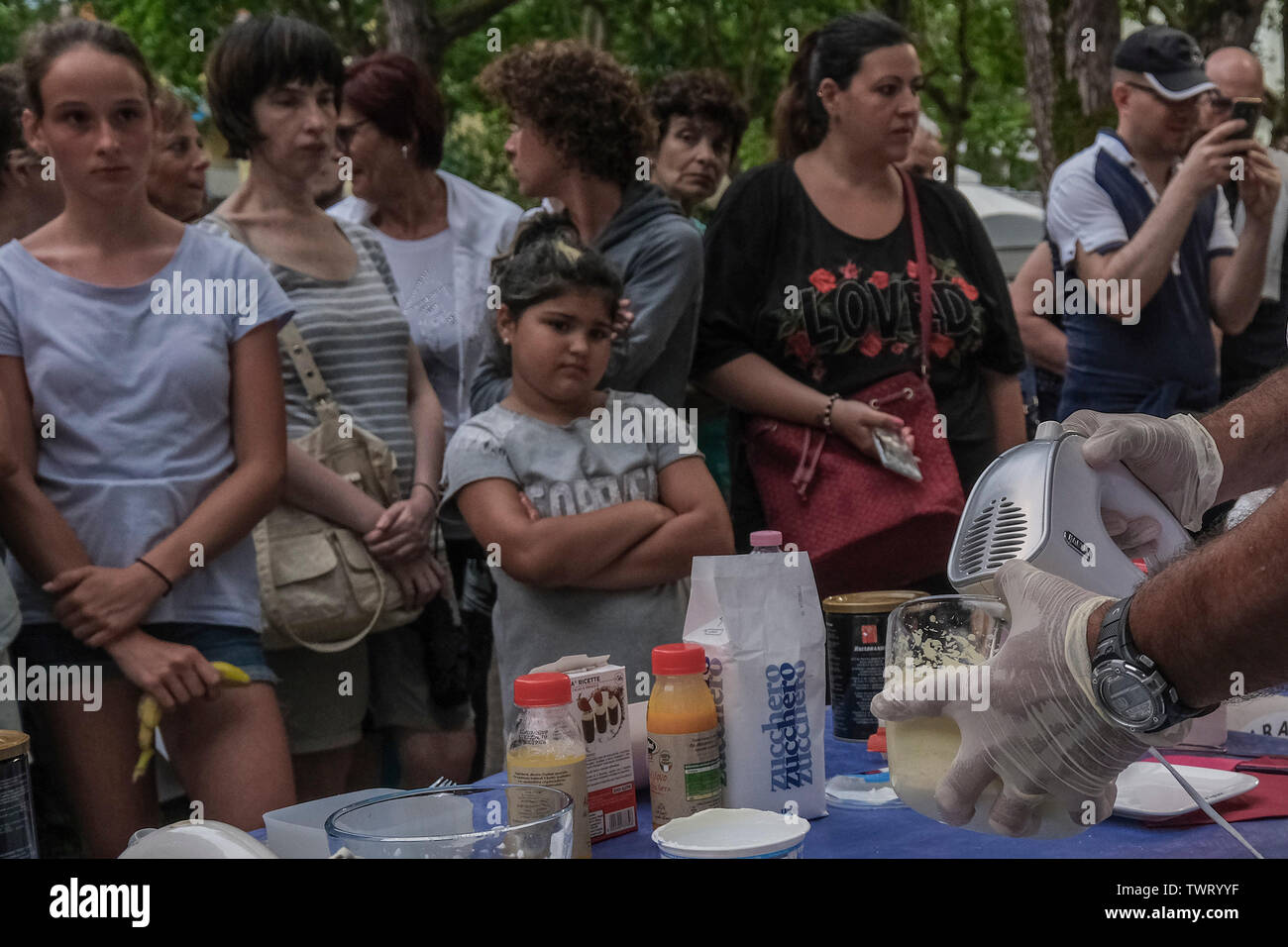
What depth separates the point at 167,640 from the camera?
8.49 ft

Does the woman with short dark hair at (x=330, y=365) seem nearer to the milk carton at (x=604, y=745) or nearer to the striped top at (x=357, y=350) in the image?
the striped top at (x=357, y=350)

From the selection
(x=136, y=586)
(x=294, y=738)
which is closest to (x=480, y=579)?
(x=294, y=738)

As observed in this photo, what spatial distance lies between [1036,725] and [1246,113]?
2.95 meters

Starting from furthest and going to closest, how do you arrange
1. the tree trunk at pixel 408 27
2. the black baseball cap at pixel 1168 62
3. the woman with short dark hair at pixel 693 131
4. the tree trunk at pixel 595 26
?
the tree trunk at pixel 595 26, the tree trunk at pixel 408 27, the woman with short dark hair at pixel 693 131, the black baseball cap at pixel 1168 62

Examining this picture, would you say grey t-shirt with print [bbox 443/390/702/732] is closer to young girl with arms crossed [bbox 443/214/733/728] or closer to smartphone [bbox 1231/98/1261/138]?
young girl with arms crossed [bbox 443/214/733/728]

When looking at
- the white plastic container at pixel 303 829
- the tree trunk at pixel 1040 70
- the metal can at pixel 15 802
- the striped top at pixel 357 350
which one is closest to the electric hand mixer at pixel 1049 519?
the white plastic container at pixel 303 829

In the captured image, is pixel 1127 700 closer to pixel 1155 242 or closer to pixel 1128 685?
pixel 1128 685

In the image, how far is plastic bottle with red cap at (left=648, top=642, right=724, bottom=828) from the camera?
67.9 inches

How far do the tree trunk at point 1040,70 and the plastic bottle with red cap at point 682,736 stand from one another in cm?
696

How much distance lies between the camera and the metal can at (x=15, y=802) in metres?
1.54

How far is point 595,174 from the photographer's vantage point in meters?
3.29

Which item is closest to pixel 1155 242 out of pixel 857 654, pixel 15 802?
pixel 857 654

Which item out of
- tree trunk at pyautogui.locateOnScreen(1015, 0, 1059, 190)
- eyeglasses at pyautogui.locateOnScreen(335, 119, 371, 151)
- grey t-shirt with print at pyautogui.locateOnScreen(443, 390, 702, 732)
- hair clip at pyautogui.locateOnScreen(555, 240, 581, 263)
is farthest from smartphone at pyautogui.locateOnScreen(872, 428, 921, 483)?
tree trunk at pyautogui.locateOnScreen(1015, 0, 1059, 190)
